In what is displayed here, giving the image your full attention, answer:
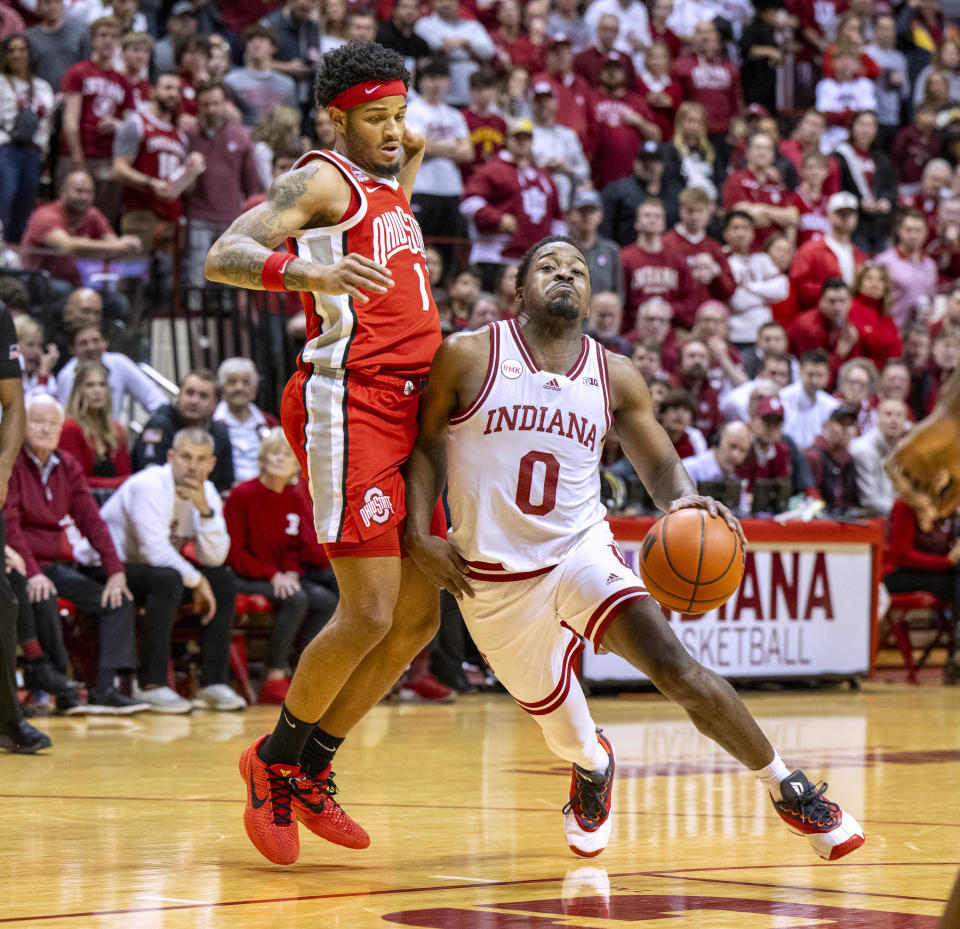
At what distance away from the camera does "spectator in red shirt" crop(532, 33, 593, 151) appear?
632 inches

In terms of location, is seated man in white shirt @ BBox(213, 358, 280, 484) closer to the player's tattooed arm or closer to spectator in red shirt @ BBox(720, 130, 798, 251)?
the player's tattooed arm

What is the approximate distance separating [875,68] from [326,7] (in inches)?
288

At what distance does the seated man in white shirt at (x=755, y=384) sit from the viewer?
13.2 meters

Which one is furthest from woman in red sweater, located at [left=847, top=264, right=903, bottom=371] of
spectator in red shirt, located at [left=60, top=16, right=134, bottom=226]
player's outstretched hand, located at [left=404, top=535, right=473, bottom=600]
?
player's outstretched hand, located at [left=404, top=535, right=473, bottom=600]

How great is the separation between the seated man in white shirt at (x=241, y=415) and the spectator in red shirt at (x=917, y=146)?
974 centimetres

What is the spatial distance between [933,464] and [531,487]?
2493 millimetres

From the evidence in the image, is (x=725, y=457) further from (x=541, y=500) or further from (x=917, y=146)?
(x=917, y=146)

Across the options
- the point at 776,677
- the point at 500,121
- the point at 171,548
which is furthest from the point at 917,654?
the point at 171,548

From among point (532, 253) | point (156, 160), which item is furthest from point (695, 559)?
point (156, 160)

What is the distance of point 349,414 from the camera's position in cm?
482

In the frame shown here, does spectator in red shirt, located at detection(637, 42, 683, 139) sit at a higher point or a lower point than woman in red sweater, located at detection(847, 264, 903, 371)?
higher

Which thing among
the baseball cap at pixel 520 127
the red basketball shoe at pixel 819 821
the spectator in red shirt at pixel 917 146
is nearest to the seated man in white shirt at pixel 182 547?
the baseball cap at pixel 520 127

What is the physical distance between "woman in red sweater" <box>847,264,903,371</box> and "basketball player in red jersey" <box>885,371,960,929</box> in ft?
43.0

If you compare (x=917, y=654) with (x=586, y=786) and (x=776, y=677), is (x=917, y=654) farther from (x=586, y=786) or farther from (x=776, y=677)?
(x=586, y=786)
